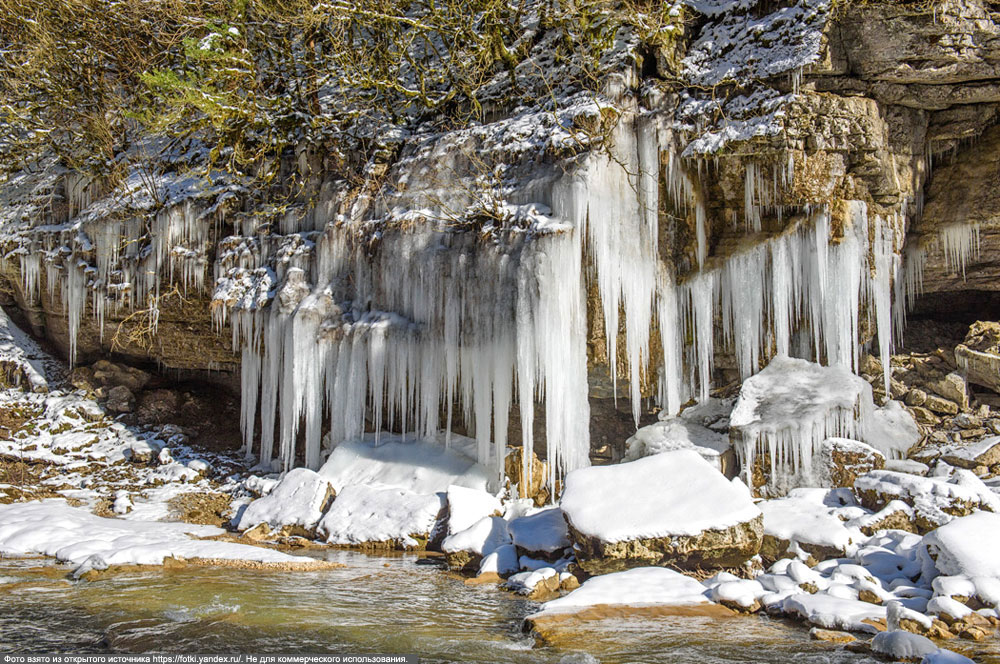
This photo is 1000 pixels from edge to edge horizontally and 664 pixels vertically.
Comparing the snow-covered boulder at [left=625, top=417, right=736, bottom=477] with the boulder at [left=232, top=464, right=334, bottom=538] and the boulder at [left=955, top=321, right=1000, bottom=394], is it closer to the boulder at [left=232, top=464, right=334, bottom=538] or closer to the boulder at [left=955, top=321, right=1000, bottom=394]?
the boulder at [left=955, top=321, right=1000, bottom=394]

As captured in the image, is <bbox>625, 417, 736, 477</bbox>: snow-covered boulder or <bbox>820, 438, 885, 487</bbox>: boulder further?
<bbox>625, 417, 736, 477</bbox>: snow-covered boulder

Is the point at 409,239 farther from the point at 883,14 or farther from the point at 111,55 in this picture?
the point at 111,55

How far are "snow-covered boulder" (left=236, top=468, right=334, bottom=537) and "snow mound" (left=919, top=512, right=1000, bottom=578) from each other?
762 cm

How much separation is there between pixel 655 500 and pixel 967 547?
9.04ft

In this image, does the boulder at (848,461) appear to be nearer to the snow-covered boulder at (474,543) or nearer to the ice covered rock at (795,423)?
the ice covered rock at (795,423)

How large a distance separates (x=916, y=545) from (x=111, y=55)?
1657 cm

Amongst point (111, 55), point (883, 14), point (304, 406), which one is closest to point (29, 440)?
point (304, 406)

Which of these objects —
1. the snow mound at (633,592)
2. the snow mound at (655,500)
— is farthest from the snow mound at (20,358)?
the snow mound at (633,592)

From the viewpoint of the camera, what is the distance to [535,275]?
9.58 m

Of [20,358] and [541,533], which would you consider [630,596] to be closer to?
[541,533]

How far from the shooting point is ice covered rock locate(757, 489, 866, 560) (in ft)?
23.2

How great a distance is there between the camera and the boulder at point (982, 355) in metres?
11.4

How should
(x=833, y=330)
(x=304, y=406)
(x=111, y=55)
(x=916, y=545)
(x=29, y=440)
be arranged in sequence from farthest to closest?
(x=111, y=55) → (x=29, y=440) → (x=304, y=406) → (x=833, y=330) → (x=916, y=545)

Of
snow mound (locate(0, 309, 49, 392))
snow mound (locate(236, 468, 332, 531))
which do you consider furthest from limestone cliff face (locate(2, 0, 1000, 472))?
snow mound (locate(0, 309, 49, 392))
